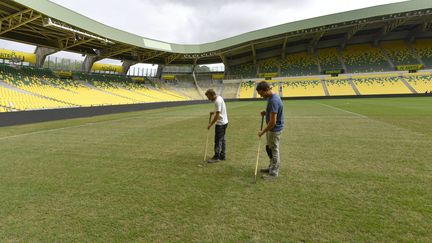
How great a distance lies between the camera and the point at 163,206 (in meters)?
3.08

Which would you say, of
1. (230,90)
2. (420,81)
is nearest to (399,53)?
(420,81)

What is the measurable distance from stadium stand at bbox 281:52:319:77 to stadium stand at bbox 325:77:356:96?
171 inches

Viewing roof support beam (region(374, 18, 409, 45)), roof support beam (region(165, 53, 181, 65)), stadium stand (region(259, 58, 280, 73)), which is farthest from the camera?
stadium stand (region(259, 58, 280, 73))

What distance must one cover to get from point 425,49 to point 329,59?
18.0 m

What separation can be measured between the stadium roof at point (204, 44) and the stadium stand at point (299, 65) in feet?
6.09

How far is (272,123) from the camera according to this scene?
3672 millimetres

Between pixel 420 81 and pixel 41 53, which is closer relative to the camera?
pixel 41 53

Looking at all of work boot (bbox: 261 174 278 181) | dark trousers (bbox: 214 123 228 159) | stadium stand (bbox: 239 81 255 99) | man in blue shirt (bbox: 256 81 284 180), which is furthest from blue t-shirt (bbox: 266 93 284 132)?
stadium stand (bbox: 239 81 255 99)

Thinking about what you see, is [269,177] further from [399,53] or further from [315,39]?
[399,53]

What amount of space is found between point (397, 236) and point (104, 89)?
4224 centimetres

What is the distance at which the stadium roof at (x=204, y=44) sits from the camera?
2286cm

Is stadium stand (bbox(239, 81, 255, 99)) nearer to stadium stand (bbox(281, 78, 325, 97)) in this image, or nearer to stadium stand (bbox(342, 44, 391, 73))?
stadium stand (bbox(281, 78, 325, 97))

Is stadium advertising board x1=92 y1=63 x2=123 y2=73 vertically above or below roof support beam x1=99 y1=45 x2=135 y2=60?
below

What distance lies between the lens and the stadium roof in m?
22.9
